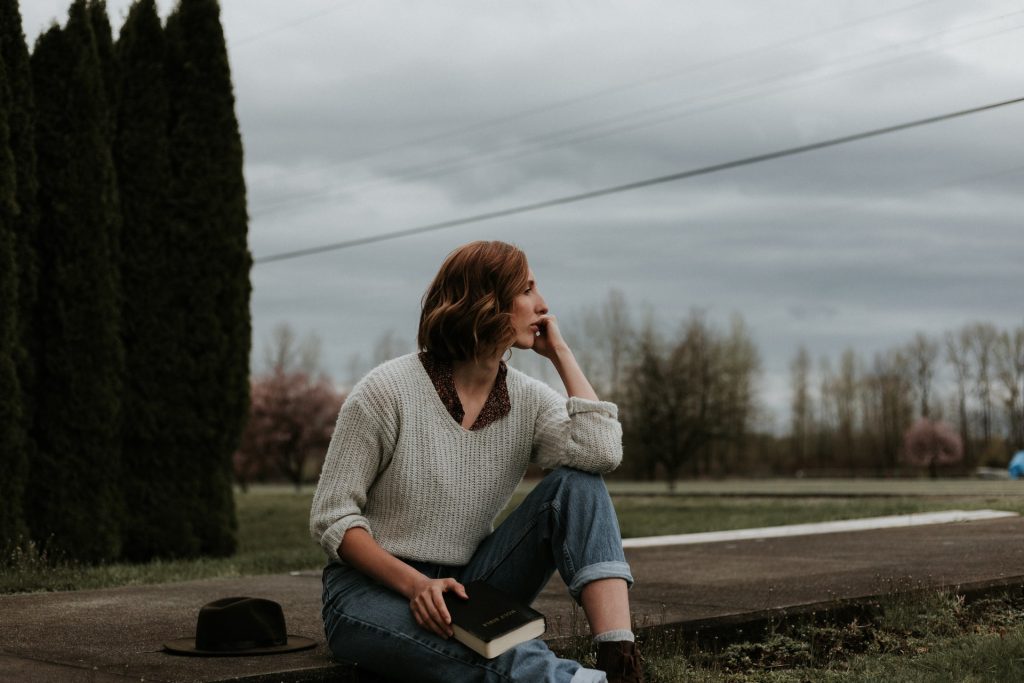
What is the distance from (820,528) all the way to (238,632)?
754 cm

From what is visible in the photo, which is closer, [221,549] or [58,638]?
[58,638]

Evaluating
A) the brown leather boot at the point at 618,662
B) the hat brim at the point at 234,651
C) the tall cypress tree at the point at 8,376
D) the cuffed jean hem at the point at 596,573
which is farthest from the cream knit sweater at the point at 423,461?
the tall cypress tree at the point at 8,376

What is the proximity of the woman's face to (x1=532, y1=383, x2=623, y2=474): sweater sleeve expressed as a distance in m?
0.18

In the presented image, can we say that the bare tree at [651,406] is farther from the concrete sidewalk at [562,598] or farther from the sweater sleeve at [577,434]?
the sweater sleeve at [577,434]

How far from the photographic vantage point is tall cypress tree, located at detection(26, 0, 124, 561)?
9.59m

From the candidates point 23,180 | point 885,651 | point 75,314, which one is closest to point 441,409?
point 885,651

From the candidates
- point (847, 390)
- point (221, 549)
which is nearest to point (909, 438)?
point (847, 390)

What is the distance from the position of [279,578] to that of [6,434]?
→ 3616 millimetres

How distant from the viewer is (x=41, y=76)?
9.90m

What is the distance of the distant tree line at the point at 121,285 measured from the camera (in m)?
9.37

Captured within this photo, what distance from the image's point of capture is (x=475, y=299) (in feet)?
9.98

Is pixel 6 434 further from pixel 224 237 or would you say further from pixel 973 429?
pixel 973 429

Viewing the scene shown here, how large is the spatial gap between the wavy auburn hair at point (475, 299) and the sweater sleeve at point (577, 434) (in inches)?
10.1

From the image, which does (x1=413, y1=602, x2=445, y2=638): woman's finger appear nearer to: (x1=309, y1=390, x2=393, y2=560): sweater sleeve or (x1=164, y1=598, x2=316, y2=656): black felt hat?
(x1=309, y1=390, x2=393, y2=560): sweater sleeve
